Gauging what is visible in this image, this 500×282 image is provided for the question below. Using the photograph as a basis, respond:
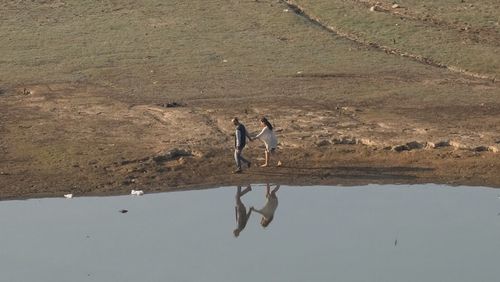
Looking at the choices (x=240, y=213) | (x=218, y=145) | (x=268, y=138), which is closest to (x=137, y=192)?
(x=240, y=213)

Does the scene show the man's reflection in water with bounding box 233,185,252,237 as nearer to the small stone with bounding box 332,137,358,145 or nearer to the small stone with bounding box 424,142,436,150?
the small stone with bounding box 332,137,358,145

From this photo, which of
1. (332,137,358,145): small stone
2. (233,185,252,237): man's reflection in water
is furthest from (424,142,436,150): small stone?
(233,185,252,237): man's reflection in water

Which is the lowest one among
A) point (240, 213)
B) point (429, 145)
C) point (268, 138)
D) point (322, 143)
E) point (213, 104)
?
point (213, 104)

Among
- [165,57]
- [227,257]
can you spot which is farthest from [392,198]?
[165,57]

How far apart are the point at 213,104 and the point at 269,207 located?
870 cm

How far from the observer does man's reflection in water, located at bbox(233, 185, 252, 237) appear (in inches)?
823

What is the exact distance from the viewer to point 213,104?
99.6ft

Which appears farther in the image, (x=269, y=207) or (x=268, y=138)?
(x=268, y=138)

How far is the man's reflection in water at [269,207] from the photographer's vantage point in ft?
70.2

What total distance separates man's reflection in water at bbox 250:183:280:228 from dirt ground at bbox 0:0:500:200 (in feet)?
1.58

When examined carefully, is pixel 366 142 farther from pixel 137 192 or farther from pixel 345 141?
pixel 137 192

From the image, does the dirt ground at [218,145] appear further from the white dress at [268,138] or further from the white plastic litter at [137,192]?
the white dress at [268,138]

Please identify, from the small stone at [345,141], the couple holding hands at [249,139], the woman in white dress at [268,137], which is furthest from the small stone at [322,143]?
the woman in white dress at [268,137]

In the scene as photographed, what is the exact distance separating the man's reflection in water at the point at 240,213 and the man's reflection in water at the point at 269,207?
232 mm
